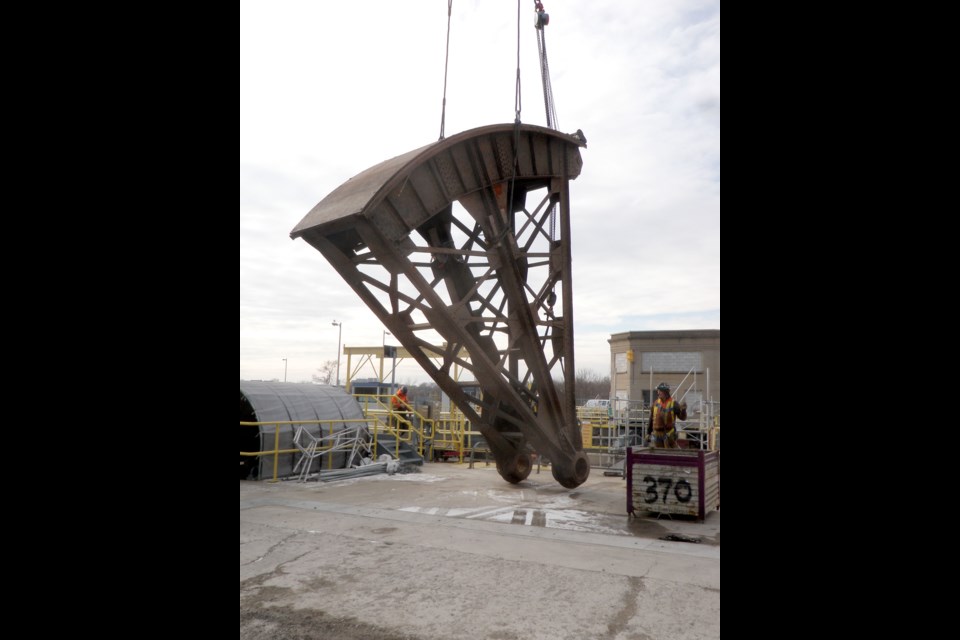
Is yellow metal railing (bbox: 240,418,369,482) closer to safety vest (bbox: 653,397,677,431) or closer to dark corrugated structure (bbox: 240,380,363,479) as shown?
dark corrugated structure (bbox: 240,380,363,479)

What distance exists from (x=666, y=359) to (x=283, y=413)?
28.0 metres

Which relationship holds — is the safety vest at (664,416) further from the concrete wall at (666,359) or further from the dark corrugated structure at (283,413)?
the concrete wall at (666,359)

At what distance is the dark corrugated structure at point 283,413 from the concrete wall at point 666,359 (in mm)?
23204

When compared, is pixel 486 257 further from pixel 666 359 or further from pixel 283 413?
pixel 666 359

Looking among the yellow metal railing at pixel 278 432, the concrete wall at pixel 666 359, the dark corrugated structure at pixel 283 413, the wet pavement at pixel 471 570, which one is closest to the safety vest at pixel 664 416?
the wet pavement at pixel 471 570

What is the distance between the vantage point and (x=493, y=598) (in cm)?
587

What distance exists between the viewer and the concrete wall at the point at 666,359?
37.1 meters

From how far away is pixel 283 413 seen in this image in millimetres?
15336

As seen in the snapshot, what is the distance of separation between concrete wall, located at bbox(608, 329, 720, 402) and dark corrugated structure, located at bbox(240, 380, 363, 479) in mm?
23204
